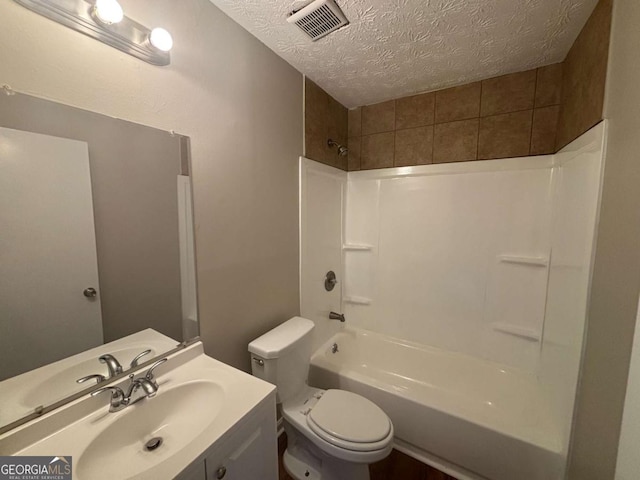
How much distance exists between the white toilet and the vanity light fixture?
4.34ft

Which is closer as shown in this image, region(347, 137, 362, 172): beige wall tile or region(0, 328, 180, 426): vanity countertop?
region(0, 328, 180, 426): vanity countertop

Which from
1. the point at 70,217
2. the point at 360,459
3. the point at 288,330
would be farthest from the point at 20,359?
the point at 360,459

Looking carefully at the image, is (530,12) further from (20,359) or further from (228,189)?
(20,359)

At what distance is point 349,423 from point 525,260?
4.95 feet

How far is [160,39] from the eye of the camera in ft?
2.89

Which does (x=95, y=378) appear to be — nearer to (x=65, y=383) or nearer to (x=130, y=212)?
(x=65, y=383)

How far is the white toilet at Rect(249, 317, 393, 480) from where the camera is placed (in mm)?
1180

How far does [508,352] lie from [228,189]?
2.17 metres

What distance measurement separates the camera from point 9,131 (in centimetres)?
68

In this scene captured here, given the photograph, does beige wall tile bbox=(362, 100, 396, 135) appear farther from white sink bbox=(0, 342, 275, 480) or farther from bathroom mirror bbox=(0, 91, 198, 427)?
white sink bbox=(0, 342, 275, 480)

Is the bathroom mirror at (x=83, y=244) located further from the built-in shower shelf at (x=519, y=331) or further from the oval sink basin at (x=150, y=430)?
the built-in shower shelf at (x=519, y=331)

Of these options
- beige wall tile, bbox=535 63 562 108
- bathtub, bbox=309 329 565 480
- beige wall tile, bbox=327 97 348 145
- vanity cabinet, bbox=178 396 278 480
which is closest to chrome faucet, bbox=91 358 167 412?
vanity cabinet, bbox=178 396 278 480

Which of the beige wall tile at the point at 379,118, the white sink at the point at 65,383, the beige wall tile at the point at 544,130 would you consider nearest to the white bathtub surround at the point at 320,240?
the beige wall tile at the point at 379,118

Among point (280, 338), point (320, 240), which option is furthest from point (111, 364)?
point (320, 240)
